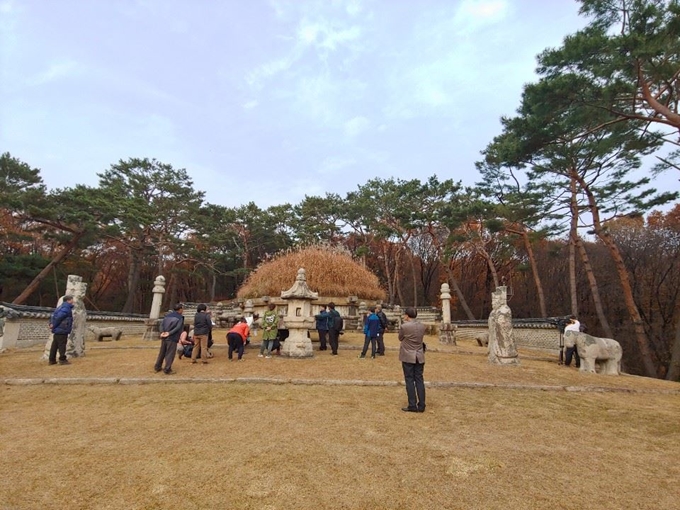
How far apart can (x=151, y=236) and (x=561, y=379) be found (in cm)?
2819

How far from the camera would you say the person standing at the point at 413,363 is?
5102 millimetres

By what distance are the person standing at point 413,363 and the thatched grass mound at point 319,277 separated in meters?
10.7

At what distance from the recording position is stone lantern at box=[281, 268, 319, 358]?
369 inches

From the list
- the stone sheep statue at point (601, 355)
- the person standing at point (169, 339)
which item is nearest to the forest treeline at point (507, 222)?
the stone sheep statue at point (601, 355)

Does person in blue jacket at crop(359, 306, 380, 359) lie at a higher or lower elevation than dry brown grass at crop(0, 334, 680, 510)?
higher

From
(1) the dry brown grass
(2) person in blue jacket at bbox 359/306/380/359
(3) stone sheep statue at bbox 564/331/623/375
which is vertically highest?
(2) person in blue jacket at bbox 359/306/380/359

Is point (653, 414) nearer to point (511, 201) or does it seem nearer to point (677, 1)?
point (677, 1)

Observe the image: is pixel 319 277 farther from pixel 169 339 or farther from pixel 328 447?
pixel 328 447

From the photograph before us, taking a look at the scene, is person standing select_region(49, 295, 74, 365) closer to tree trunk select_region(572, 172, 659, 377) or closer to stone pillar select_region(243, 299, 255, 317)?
stone pillar select_region(243, 299, 255, 317)

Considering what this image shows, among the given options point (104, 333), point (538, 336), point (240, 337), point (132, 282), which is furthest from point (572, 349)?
point (132, 282)

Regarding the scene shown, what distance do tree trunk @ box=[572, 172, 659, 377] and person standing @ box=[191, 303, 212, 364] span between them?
15449 millimetres

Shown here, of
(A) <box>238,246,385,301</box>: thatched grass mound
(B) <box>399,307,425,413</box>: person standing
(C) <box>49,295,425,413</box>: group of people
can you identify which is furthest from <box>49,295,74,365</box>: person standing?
(A) <box>238,246,385,301</box>: thatched grass mound

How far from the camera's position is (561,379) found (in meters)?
7.89

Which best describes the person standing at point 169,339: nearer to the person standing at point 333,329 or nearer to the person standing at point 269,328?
the person standing at point 269,328
